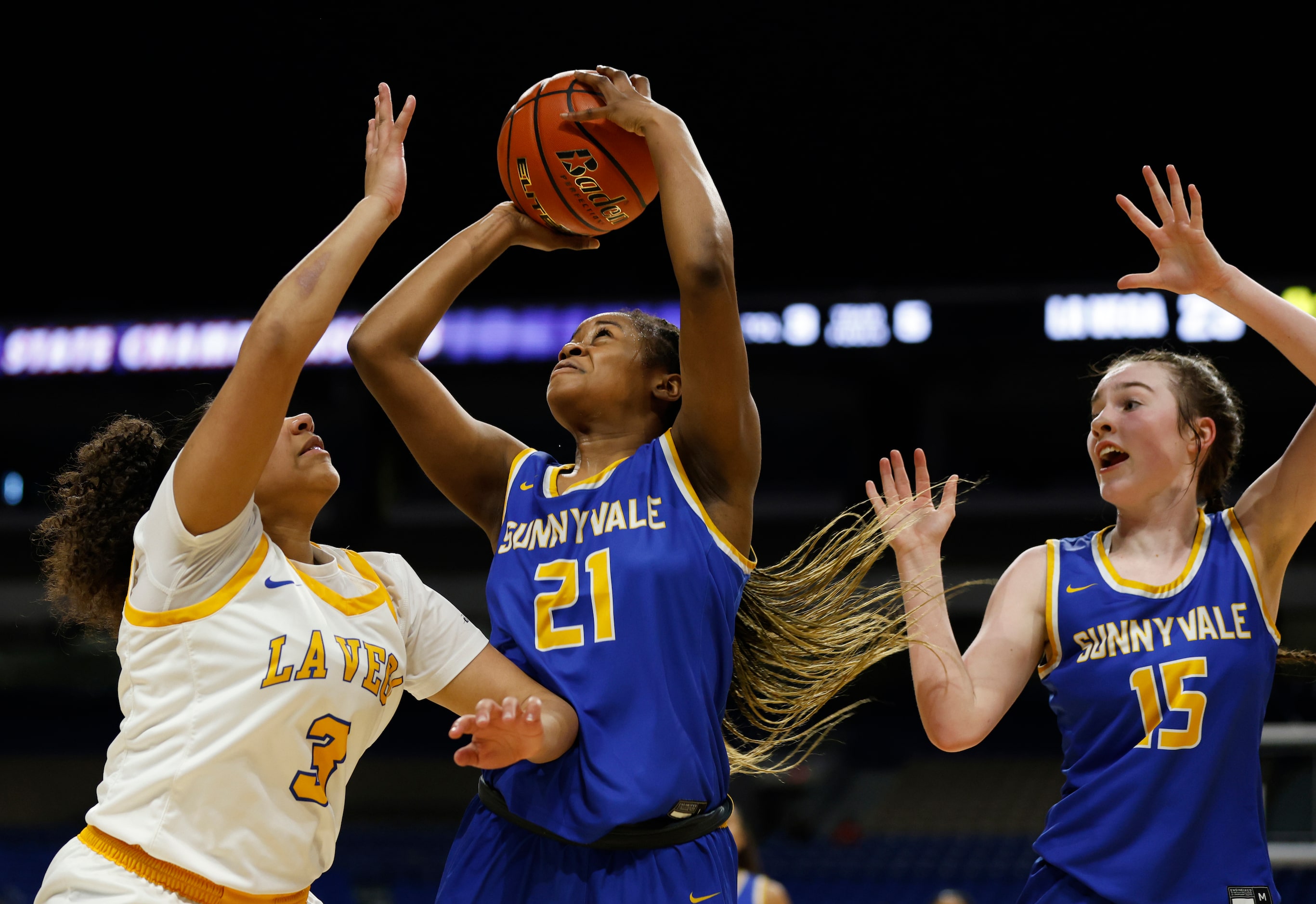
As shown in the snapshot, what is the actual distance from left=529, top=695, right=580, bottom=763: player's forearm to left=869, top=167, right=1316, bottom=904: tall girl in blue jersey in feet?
2.66

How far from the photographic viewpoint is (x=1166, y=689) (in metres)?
2.44

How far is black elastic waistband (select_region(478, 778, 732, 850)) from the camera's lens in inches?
90.0

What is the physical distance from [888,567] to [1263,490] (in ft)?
27.7

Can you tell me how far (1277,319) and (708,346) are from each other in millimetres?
1254

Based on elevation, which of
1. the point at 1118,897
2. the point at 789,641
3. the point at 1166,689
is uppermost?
the point at 789,641

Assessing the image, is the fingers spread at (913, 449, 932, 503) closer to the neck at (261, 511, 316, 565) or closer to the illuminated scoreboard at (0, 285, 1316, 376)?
the neck at (261, 511, 316, 565)

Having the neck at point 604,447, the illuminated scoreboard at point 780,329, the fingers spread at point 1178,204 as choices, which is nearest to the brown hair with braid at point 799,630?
the neck at point 604,447

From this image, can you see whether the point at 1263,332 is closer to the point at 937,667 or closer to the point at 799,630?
the point at 937,667

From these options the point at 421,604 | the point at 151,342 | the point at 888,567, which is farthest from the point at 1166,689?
the point at 151,342

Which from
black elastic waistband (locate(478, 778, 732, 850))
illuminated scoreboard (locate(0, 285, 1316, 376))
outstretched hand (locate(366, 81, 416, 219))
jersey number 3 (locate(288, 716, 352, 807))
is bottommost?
black elastic waistband (locate(478, 778, 732, 850))

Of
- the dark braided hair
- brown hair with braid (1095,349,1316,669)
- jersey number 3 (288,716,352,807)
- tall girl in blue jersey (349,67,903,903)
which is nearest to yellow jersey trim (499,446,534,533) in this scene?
tall girl in blue jersey (349,67,903,903)

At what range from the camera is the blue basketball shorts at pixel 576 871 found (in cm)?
227

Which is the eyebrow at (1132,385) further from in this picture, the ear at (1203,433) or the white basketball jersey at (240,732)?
the white basketball jersey at (240,732)

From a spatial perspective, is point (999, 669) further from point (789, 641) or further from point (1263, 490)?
point (1263, 490)
